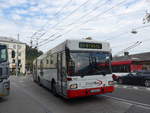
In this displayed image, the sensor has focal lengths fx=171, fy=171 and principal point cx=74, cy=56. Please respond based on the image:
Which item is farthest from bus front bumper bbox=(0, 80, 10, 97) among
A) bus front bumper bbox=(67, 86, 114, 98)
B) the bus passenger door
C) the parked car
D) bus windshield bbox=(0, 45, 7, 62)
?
the parked car

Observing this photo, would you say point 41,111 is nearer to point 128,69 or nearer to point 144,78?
point 144,78

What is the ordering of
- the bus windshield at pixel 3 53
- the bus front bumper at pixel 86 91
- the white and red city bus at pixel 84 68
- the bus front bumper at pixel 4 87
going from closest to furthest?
the bus front bumper at pixel 86 91 < the white and red city bus at pixel 84 68 < the bus front bumper at pixel 4 87 < the bus windshield at pixel 3 53

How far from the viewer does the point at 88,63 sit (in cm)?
777

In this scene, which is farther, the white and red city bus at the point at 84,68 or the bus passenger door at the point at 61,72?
the bus passenger door at the point at 61,72

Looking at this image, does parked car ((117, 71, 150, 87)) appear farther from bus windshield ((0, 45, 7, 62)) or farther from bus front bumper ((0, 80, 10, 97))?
bus windshield ((0, 45, 7, 62))

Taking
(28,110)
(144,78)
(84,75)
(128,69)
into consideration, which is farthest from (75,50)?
(128,69)

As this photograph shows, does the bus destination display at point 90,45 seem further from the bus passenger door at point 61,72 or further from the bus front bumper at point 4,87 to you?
the bus front bumper at point 4,87

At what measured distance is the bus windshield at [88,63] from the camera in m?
7.53

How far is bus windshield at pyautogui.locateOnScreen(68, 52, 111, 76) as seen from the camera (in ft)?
24.7

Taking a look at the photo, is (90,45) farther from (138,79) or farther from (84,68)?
(138,79)

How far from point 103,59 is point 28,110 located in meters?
4.05

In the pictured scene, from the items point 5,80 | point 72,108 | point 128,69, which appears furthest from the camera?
point 128,69

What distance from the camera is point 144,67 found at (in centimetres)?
2120

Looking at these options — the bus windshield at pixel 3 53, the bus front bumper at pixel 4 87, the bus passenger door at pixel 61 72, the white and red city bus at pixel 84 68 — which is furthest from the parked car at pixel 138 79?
the bus windshield at pixel 3 53
